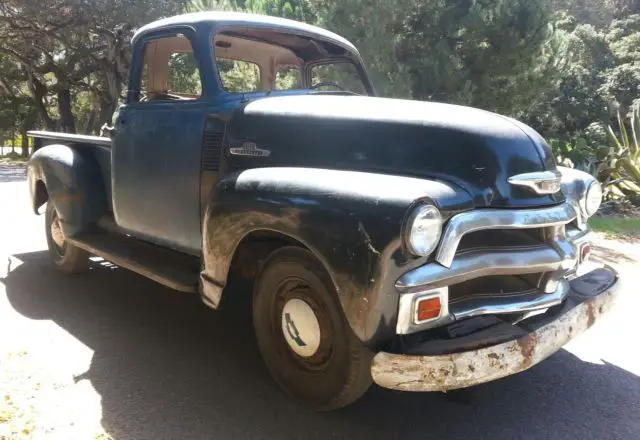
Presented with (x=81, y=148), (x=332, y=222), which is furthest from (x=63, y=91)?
(x=332, y=222)

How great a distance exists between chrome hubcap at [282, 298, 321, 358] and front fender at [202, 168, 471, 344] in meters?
0.34

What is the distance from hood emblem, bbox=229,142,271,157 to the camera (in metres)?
3.24

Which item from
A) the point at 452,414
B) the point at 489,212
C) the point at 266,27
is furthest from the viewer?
the point at 266,27

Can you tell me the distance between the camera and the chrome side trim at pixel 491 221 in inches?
95.8

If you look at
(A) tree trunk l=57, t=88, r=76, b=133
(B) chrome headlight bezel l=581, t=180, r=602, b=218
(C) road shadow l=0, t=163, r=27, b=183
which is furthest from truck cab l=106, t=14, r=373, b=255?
(A) tree trunk l=57, t=88, r=76, b=133

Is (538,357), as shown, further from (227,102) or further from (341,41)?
(341,41)

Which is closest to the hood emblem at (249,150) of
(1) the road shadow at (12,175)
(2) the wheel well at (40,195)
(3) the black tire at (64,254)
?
(3) the black tire at (64,254)

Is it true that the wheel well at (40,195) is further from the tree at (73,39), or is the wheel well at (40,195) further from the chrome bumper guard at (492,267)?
the tree at (73,39)

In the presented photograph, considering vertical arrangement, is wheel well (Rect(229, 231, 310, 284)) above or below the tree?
below

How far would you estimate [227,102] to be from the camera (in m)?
3.55

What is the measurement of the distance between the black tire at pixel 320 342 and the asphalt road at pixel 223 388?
17 centimetres

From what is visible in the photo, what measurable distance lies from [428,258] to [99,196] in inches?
131

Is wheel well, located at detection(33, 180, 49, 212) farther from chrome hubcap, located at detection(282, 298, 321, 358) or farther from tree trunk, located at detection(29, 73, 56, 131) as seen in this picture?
tree trunk, located at detection(29, 73, 56, 131)

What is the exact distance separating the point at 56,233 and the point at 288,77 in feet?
8.42
